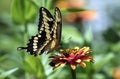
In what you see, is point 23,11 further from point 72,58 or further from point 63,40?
point 72,58

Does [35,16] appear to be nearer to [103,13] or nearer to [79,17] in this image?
[79,17]

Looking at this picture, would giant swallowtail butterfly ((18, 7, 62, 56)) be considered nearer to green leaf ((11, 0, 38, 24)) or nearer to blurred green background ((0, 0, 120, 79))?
blurred green background ((0, 0, 120, 79))

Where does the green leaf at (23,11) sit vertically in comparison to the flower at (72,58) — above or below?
above

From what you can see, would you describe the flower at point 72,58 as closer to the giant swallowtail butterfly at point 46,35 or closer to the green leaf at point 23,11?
the giant swallowtail butterfly at point 46,35

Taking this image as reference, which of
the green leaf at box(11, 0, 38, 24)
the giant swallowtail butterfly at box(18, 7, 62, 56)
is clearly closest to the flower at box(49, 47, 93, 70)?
the giant swallowtail butterfly at box(18, 7, 62, 56)

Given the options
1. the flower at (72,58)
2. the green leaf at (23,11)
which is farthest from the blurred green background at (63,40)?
the flower at (72,58)

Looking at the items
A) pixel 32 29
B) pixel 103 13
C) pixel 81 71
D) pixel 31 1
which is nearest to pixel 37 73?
pixel 31 1

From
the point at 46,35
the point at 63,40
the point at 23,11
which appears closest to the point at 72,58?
the point at 46,35
